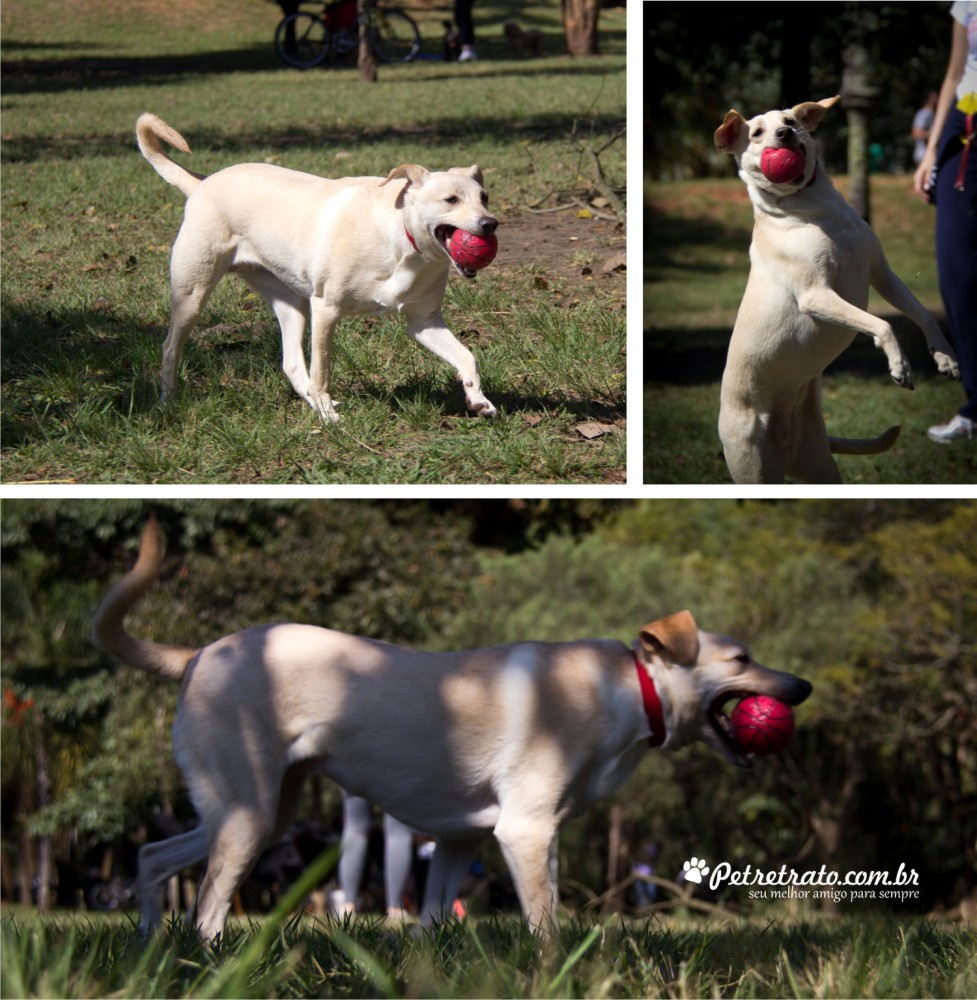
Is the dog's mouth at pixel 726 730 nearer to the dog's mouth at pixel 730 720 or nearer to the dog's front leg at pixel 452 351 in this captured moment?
the dog's mouth at pixel 730 720

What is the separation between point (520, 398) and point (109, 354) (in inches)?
81.5

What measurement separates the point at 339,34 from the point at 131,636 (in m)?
4.29

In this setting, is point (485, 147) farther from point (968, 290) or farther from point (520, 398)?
point (968, 290)

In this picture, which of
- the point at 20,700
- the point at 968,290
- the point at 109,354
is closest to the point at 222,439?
the point at 109,354

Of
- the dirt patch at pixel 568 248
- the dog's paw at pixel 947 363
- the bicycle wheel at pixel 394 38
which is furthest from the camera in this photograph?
the bicycle wheel at pixel 394 38

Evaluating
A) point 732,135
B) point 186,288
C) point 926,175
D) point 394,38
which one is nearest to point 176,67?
point 394,38

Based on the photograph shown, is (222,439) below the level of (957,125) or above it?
below

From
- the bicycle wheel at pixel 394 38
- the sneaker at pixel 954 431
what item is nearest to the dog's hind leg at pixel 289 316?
the bicycle wheel at pixel 394 38

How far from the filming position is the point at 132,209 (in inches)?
276

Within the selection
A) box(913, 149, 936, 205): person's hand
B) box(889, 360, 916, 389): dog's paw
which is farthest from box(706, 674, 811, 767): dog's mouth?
box(913, 149, 936, 205): person's hand

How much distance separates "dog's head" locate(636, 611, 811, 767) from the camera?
470cm

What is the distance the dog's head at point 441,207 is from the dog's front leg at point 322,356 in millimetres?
542

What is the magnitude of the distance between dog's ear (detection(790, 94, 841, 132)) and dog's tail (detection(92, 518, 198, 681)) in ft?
9.84

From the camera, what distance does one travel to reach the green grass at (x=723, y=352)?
7980mm
